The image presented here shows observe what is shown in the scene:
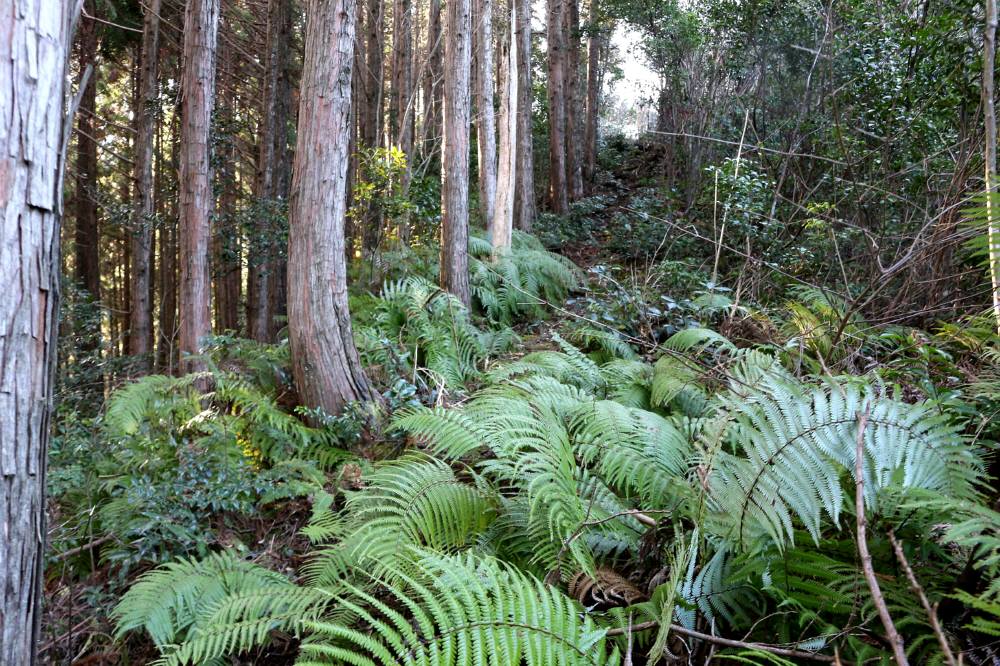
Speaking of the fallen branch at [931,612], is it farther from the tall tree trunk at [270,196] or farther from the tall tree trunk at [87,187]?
the tall tree trunk at [87,187]

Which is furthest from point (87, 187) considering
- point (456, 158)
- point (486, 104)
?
point (456, 158)

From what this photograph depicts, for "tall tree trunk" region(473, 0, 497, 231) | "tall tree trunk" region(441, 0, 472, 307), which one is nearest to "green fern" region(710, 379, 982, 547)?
"tall tree trunk" region(441, 0, 472, 307)

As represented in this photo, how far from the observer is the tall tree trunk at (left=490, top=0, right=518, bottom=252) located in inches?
398

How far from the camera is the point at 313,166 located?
502 cm

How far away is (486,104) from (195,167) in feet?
16.3

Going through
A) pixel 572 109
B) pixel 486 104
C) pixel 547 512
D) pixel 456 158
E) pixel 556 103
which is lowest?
pixel 547 512

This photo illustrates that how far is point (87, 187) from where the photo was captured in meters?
11.7

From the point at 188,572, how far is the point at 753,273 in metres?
6.18

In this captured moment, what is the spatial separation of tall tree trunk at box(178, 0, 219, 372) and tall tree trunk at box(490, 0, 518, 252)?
4.08m

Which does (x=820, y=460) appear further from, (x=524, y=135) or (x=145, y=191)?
(x=524, y=135)

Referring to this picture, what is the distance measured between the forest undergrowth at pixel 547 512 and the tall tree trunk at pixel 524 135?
7751 mm

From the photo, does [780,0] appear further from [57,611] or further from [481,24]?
[57,611]


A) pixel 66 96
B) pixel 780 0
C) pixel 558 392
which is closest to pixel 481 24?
pixel 780 0

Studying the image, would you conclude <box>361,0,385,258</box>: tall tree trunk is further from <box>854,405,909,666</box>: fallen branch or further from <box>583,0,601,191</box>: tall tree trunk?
<box>854,405,909,666</box>: fallen branch
